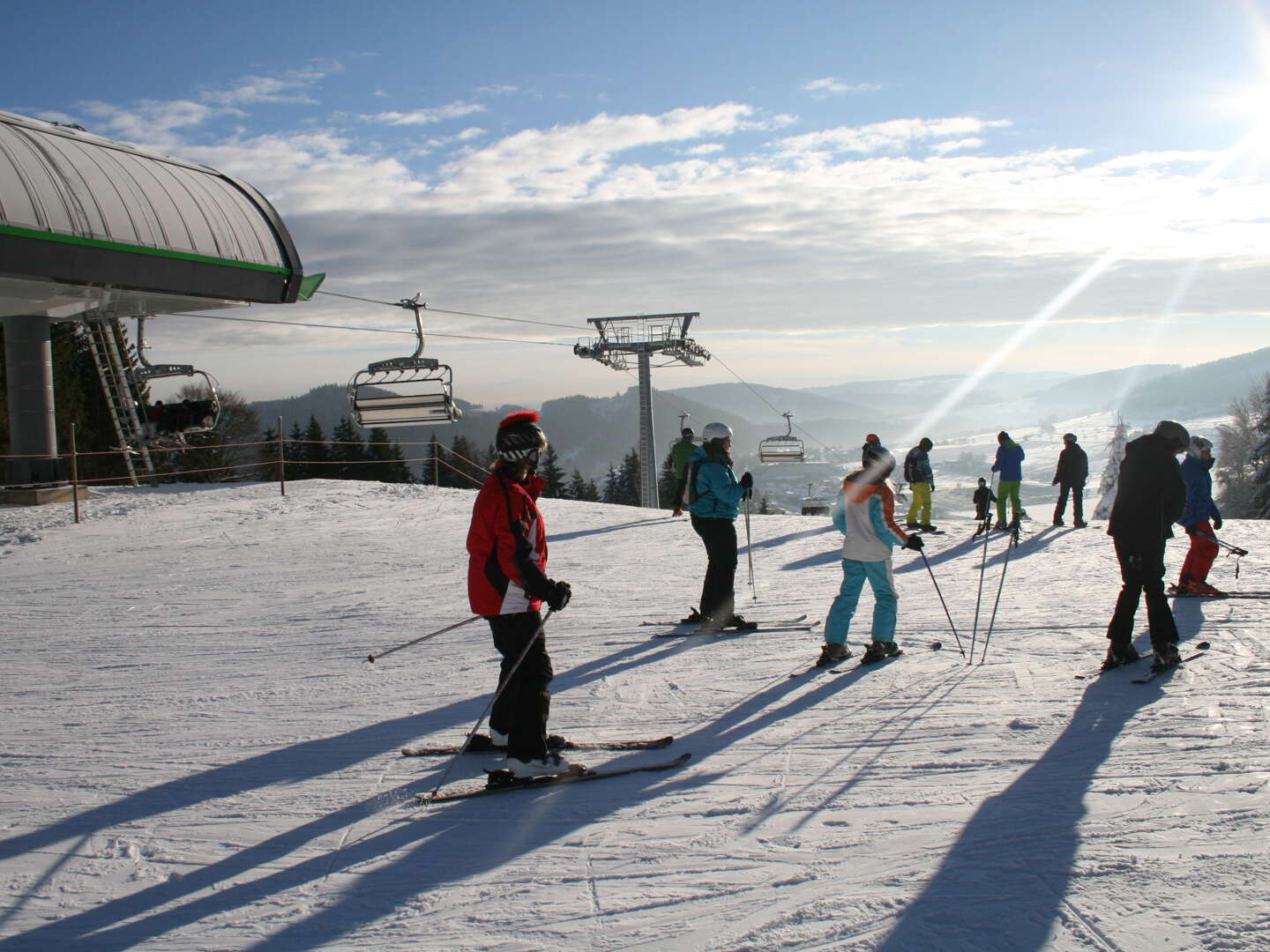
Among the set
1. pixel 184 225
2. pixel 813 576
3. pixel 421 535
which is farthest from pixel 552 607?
pixel 184 225

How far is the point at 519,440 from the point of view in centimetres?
425

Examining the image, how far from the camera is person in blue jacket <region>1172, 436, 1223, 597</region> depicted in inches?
337

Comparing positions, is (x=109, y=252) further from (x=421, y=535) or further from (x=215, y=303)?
(x=421, y=535)

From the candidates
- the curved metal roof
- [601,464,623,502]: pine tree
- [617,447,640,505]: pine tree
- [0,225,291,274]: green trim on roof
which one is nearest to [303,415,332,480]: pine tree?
[617,447,640,505]: pine tree

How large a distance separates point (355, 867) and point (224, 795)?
1.17 meters

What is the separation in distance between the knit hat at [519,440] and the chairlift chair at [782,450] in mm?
23901

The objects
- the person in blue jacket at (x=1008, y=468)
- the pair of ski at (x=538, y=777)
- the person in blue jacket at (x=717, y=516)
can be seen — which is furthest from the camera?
the person in blue jacket at (x=1008, y=468)

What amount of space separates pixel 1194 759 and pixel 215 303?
1667cm

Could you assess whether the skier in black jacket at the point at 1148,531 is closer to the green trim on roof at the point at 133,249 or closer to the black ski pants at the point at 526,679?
the black ski pants at the point at 526,679

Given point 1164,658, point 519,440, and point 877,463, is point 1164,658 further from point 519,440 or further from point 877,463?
point 519,440

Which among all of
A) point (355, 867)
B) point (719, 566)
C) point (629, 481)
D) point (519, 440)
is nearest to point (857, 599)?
point (719, 566)

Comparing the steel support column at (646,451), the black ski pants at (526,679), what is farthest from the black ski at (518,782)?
the steel support column at (646,451)

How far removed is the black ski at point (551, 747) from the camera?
483 centimetres

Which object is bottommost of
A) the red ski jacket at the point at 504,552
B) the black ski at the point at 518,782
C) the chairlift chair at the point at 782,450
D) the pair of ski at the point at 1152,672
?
the black ski at the point at 518,782
